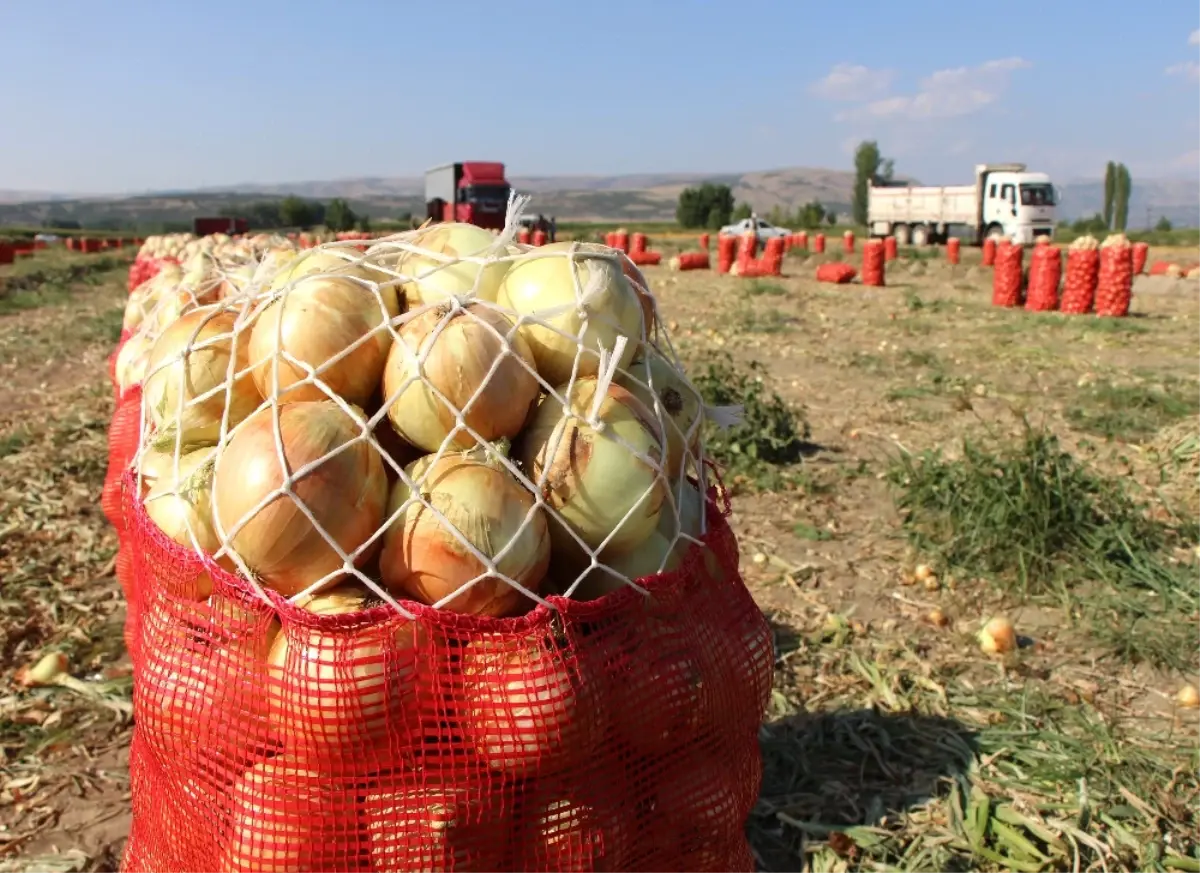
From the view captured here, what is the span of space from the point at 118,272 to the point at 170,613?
36.1 m

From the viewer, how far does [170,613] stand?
77.9 inches

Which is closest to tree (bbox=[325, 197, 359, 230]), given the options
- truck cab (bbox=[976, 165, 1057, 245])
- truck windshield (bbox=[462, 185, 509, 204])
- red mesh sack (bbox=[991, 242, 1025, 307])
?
truck windshield (bbox=[462, 185, 509, 204])

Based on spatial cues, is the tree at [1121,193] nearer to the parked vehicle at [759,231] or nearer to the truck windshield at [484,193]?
the parked vehicle at [759,231]

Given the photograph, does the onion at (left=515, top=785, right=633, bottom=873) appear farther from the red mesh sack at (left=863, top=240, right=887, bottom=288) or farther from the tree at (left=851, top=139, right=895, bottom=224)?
the tree at (left=851, top=139, right=895, bottom=224)

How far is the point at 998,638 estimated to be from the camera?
154 inches

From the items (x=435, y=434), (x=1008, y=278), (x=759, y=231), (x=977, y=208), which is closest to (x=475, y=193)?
(x=759, y=231)

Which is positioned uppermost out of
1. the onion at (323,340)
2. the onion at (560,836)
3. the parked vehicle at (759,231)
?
the parked vehicle at (759,231)

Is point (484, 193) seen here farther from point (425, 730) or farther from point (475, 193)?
point (425, 730)

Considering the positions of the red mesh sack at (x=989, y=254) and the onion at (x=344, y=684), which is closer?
the onion at (x=344, y=684)

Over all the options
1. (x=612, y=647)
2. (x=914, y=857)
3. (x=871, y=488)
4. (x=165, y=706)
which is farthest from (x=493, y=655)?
(x=871, y=488)

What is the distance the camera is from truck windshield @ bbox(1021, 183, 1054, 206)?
115 feet

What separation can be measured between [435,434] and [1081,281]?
55.8 feet

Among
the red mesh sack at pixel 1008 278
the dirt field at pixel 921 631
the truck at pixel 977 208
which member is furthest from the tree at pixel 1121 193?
the dirt field at pixel 921 631

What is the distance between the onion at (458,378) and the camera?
1856 mm
